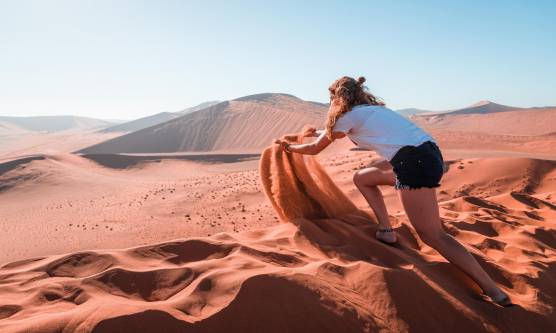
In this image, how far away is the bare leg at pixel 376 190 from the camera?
3.19 metres

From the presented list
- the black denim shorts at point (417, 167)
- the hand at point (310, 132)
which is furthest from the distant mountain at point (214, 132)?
A: the black denim shorts at point (417, 167)

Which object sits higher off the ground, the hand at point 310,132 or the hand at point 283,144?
the hand at point 310,132

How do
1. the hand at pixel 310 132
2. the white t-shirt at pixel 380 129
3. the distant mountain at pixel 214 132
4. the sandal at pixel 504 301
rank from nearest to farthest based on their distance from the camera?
1. the sandal at pixel 504 301
2. the white t-shirt at pixel 380 129
3. the hand at pixel 310 132
4. the distant mountain at pixel 214 132

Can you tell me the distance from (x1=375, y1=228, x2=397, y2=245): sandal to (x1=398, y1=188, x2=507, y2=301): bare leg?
51cm

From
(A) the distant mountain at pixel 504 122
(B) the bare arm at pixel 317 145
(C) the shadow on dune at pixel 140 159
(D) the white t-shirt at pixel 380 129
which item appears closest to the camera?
(D) the white t-shirt at pixel 380 129

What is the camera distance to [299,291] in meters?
2.17

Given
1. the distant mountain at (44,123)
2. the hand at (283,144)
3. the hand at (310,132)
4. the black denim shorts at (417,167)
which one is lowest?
the black denim shorts at (417,167)

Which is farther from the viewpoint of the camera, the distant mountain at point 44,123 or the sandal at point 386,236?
the distant mountain at point 44,123

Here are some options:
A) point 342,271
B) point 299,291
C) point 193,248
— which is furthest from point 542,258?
point 193,248

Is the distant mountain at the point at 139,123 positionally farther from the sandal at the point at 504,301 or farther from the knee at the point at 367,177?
the sandal at the point at 504,301

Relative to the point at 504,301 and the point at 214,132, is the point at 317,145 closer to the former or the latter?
the point at 504,301

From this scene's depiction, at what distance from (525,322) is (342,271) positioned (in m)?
1.04

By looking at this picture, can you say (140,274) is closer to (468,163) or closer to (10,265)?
(10,265)

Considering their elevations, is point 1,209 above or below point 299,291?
below
